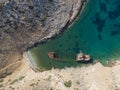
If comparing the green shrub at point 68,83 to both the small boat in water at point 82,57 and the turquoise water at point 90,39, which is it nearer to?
the turquoise water at point 90,39

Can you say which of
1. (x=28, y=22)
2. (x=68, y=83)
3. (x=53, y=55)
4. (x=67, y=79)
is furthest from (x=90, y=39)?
(x=28, y=22)

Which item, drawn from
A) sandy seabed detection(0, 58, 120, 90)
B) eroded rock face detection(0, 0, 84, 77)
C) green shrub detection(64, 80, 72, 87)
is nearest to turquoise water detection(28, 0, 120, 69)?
eroded rock face detection(0, 0, 84, 77)

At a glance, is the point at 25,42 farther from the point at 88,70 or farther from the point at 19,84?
the point at 88,70

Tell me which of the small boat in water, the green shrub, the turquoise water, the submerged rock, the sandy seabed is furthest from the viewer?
the turquoise water

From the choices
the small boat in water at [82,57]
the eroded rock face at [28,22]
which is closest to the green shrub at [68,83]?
the small boat in water at [82,57]

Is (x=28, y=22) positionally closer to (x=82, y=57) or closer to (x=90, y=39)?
(x=82, y=57)

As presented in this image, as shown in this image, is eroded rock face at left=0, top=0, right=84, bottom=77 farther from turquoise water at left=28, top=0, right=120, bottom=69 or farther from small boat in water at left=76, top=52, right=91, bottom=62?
small boat in water at left=76, top=52, right=91, bottom=62
